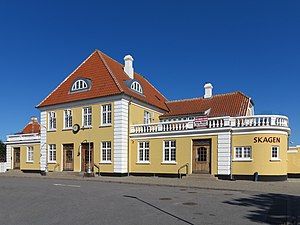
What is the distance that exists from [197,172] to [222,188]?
334 inches

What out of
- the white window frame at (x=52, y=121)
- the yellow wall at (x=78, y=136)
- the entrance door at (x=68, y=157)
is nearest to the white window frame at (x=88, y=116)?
the yellow wall at (x=78, y=136)

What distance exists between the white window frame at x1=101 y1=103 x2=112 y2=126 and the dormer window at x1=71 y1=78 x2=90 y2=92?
9.45 feet

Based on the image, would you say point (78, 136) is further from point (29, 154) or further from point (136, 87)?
point (29, 154)

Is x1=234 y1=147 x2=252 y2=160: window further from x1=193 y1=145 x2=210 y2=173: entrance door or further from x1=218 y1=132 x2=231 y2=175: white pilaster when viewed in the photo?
x1=193 y1=145 x2=210 y2=173: entrance door

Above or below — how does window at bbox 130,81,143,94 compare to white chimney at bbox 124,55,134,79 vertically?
below

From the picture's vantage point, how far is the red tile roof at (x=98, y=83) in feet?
105

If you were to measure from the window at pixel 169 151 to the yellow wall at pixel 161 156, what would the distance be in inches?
13.6

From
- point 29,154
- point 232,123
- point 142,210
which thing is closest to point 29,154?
point 29,154

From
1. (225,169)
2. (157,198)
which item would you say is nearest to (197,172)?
(225,169)

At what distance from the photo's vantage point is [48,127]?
36.1m

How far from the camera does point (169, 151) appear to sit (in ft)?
97.0

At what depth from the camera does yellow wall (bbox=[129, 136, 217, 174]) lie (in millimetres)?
27172

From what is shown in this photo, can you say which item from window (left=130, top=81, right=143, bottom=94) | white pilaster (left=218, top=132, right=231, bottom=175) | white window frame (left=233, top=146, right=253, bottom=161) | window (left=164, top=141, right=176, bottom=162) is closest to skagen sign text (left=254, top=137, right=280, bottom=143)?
white window frame (left=233, top=146, right=253, bottom=161)

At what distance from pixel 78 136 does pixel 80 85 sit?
4.82 m
